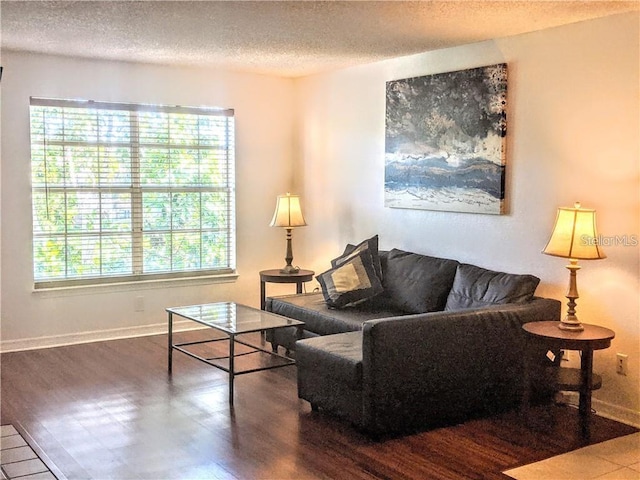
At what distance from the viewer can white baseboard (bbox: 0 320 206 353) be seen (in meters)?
5.52

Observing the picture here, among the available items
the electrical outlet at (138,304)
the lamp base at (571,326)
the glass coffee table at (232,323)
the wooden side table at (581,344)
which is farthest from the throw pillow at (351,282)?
the electrical outlet at (138,304)

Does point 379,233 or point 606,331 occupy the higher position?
point 379,233

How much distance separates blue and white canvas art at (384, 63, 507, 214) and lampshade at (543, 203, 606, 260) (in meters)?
0.91

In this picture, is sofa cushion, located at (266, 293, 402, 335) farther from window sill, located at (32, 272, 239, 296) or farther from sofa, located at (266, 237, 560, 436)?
window sill, located at (32, 272, 239, 296)

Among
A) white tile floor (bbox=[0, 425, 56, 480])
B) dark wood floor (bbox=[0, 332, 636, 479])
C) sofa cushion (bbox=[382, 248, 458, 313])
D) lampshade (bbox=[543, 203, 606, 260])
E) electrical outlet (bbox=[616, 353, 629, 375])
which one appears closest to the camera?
white tile floor (bbox=[0, 425, 56, 480])

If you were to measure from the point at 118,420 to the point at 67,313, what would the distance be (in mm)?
2094

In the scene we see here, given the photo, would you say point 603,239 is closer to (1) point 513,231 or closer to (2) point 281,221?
(1) point 513,231

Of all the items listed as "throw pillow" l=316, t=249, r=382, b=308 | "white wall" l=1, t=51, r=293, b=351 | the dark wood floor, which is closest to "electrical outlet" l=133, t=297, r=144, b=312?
"white wall" l=1, t=51, r=293, b=351

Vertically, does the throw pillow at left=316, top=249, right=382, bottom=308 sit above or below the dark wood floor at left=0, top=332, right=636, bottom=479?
above

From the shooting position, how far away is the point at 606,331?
12.4 ft

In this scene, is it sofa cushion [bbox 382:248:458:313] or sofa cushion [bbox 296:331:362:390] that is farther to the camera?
sofa cushion [bbox 382:248:458:313]

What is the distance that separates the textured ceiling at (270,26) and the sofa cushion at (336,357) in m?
1.84

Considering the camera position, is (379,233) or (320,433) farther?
(379,233)

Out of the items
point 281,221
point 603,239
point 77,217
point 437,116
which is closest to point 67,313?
point 77,217
